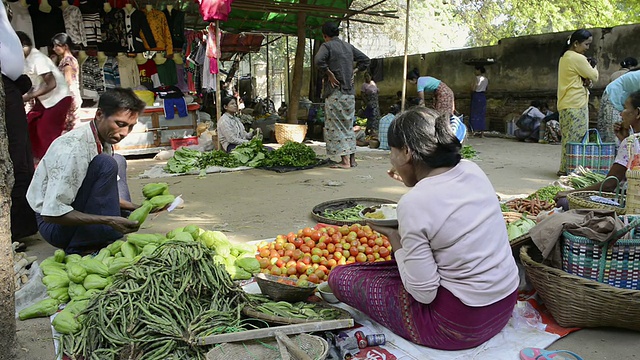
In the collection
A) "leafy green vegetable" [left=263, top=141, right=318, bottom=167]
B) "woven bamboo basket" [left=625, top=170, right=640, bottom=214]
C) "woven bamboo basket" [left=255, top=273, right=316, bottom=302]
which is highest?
"woven bamboo basket" [left=625, top=170, right=640, bottom=214]

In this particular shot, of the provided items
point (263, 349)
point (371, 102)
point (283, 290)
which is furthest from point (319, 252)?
point (371, 102)

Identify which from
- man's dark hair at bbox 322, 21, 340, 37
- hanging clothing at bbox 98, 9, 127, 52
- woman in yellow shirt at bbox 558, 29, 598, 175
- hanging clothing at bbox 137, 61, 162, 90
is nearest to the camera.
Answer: woman in yellow shirt at bbox 558, 29, 598, 175

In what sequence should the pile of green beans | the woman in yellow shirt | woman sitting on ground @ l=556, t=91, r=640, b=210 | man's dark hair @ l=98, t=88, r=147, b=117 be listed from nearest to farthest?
man's dark hair @ l=98, t=88, r=147, b=117 < woman sitting on ground @ l=556, t=91, r=640, b=210 < the pile of green beans < the woman in yellow shirt

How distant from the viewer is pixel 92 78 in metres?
9.59

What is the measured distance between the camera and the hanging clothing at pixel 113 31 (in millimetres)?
9344

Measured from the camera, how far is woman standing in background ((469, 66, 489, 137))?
509 inches

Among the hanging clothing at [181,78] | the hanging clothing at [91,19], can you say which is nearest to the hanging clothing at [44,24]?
the hanging clothing at [91,19]

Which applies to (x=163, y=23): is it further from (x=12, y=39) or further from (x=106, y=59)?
(x=12, y=39)

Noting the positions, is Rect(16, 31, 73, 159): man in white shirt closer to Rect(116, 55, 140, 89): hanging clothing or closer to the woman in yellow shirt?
Rect(116, 55, 140, 89): hanging clothing

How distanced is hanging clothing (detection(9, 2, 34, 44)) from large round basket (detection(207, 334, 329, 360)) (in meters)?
8.41

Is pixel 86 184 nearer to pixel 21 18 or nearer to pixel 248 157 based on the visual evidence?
pixel 248 157

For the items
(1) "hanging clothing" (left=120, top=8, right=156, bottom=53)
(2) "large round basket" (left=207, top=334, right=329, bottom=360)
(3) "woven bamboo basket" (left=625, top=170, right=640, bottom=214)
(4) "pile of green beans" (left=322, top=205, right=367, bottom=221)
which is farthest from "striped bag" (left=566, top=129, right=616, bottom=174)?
(1) "hanging clothing" (left=120, top=8, right=156, bottom=53)

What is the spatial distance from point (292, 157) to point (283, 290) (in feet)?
17.8

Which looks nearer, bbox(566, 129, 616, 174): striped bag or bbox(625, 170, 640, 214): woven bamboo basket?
bbox(625, 170, 640, 214): woven bamboo basket
